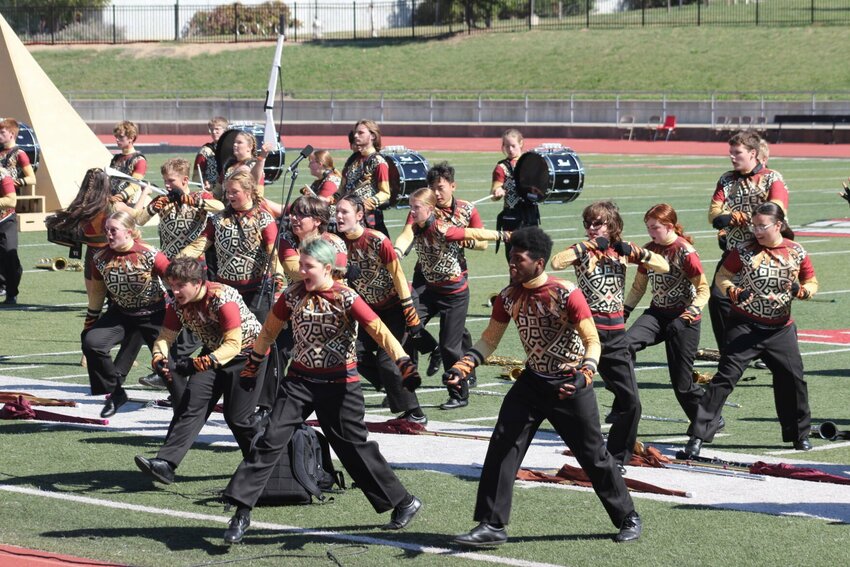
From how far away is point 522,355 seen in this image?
548 inches

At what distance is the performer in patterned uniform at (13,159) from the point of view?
57.3ft

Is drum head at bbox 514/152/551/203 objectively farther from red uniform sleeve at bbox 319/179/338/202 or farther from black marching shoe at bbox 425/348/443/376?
black marching shoe at bbox 425/348/443/376

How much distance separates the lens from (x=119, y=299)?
35.9 feet

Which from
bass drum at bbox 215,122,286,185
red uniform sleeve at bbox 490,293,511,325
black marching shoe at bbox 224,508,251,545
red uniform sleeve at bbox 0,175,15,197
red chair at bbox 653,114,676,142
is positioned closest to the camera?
black marching shoe at bbox 224,508,251,545

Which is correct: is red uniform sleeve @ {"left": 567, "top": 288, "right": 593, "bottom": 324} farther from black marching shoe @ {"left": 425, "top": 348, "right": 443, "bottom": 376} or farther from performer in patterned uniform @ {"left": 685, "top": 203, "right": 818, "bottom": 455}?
black marching shoe @ {"left": 425, "top": 348, "right": 443, "bottom": 376}

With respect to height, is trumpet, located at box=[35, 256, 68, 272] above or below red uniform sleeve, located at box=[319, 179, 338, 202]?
below

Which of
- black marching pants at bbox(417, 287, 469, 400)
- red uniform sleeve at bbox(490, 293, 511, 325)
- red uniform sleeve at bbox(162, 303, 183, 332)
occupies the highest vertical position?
red uniform sleeve at bbox(490, 293, 511, 325)

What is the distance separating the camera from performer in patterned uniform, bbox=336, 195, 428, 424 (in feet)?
34.9

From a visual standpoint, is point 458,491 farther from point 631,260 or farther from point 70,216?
point 70,216

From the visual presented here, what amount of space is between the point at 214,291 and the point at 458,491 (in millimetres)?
1856

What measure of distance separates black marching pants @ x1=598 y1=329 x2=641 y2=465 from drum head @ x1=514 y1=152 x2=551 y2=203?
18.6ft

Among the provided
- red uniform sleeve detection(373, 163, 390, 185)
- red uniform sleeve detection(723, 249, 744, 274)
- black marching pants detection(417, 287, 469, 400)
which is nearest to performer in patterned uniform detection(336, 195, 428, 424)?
black marching pants detection(417, 287, 469, 400)

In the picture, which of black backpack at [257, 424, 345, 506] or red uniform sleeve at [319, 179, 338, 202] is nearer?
black backpack at [257, 424, 345, 506]

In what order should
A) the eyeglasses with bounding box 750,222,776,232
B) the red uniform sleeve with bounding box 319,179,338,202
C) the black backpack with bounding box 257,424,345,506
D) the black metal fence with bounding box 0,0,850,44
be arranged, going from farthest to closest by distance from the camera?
the black metal fence with bounding box 0,0,850,44, the red uniform sleeve with bounding box 319,179,338,202, the eyeglasses with bounding box 750,222,776,232, the black backpack with bounding box 257,424,345,506
